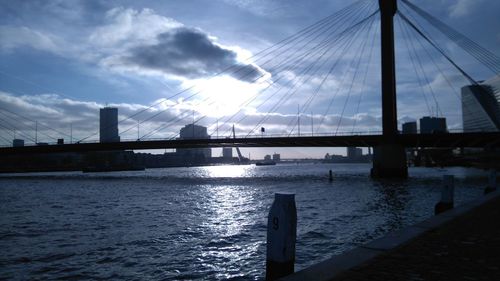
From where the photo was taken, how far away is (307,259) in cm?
1228

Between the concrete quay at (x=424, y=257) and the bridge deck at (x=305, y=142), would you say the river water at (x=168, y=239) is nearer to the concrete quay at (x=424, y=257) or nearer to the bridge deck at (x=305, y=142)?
the concrete quay at (x=424, y=257)

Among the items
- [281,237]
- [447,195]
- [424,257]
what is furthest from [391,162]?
[281,237]

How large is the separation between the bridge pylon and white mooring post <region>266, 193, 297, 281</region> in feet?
211

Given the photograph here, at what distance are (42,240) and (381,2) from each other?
69821 millimetres

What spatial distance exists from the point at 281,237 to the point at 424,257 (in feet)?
9.71

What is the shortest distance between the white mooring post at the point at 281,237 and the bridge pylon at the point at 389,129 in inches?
2527

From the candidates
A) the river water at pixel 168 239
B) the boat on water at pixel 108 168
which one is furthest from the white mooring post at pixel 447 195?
the boat on water at pixel 108 168

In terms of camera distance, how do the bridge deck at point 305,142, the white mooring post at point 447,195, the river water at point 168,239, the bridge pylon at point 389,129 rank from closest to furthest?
the river water at point 168,239
the white mooring post at point 447,195
the bridge pylon at point 389,129
the bridge deck at point 305,142

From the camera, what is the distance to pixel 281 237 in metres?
6.46

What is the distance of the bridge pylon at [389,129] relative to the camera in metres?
67.5

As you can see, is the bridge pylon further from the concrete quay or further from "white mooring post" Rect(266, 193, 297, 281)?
"white mooring post" Rect(266, 193, 297, 281)

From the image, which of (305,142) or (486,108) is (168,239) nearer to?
(305,142)

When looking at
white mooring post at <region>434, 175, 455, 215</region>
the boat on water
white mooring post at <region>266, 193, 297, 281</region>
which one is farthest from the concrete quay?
the boat on water

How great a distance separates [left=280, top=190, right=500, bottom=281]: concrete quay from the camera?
6.23m
